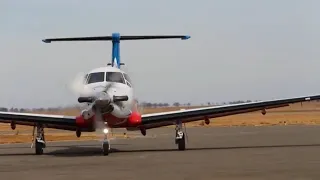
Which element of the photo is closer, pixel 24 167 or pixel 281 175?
pixel 281 175

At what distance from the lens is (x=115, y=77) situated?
21703 mm

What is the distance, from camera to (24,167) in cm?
1650

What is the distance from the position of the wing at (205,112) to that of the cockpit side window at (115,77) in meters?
2.84

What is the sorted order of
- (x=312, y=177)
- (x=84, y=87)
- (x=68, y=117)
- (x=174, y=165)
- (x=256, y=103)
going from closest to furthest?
1. (x=312, y=177)
2. (x=174, y=165)
3. (x=84, y=87)
4. (x=68, y=117)
5. (x=256, y=103)

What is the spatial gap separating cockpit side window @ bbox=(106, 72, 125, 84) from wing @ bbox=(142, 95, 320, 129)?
2.84 metres

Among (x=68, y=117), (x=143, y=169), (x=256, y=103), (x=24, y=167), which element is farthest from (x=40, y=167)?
(x=256, y=103)

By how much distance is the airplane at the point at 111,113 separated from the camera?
20.3 meters

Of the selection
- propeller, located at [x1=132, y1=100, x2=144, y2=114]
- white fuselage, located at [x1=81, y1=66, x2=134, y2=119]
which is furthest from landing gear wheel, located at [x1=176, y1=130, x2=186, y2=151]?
white fuselage, located at [x1=81, y1=66, x2=134, y2=119]

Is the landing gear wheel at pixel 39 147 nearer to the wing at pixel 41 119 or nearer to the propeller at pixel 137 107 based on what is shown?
the wing at pixel 41 119

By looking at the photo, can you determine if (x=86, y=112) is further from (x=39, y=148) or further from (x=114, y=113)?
(x=39, y=148)

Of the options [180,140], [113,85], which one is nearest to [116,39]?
[180,140]

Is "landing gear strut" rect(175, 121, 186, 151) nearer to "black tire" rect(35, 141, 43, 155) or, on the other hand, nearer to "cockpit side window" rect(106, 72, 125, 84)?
"cockpit side window" rect(106, 72, 125, 84)

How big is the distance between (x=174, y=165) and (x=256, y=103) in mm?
9900

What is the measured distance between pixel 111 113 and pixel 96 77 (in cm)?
164
